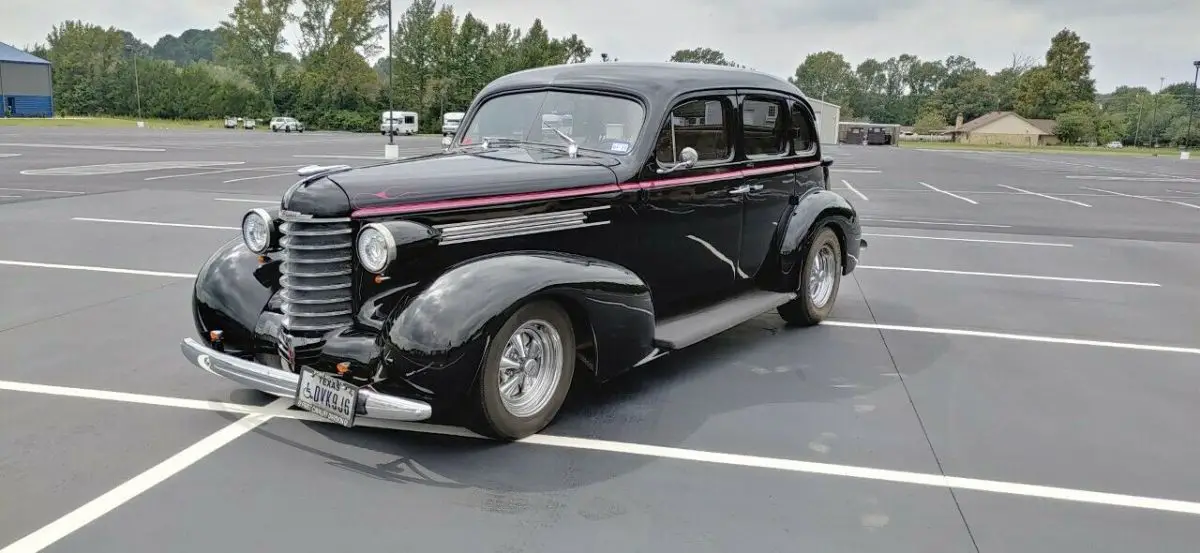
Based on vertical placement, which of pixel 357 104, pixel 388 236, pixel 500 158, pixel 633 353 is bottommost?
pixel 633 353

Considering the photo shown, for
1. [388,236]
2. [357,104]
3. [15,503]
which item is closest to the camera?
[15,503]

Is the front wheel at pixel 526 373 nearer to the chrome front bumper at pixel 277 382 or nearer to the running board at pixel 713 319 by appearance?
the chrome front bumper at pixel 277 382

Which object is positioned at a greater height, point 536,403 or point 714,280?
point 714,280

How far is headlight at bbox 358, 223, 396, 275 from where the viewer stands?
12.2ft

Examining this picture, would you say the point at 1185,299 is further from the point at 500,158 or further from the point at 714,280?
the point at 500,158

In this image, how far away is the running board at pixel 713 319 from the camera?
4754mm

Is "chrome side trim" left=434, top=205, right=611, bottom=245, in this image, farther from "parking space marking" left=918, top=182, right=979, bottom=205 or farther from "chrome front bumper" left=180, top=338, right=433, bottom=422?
"parking space marking" left=918, top=182, right=979, bottom=205

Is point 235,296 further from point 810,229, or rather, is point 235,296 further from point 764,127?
point 810,229

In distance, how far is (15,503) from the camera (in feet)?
10.7

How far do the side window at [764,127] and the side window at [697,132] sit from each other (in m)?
0.26

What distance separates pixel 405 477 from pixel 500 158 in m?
1.99

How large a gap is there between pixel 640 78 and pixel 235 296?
2.72 m

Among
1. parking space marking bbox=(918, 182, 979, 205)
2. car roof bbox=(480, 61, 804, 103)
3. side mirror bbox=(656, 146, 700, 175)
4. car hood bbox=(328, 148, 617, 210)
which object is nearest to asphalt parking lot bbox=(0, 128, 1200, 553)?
car hood bbox=(328, 148, 617, 210)

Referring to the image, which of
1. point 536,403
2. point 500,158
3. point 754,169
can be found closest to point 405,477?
point 536,403
